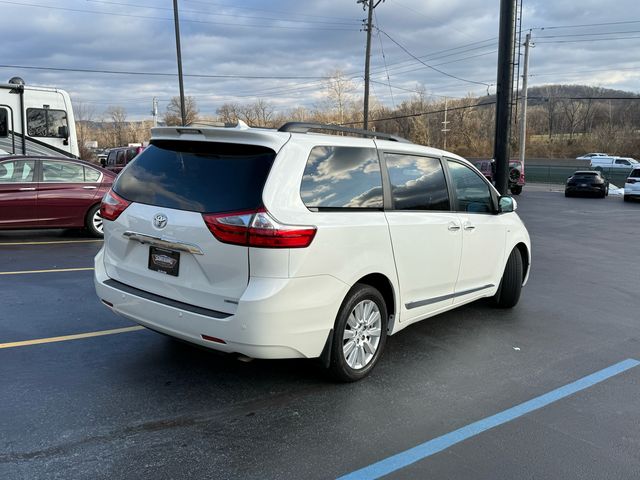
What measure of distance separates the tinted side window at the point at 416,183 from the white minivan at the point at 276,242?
16 mm

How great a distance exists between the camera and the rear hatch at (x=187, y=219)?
137 inches

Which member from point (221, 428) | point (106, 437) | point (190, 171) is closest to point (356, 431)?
point (221, 428)

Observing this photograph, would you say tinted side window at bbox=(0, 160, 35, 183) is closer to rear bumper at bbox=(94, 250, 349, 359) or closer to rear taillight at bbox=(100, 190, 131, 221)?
rear taillight at bbox=(100, 190, 131, 221)

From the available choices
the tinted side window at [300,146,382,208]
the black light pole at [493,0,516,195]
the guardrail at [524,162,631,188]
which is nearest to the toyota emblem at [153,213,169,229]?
the tinted side window at [300,146,382,208]

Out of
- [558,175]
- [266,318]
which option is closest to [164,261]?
[266,318]

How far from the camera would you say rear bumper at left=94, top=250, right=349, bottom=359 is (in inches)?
134

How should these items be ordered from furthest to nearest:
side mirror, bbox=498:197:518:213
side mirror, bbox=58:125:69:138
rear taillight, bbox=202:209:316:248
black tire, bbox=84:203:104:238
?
side mirror, bbox=58:125:69:138 < black tire, bbox=84:203:104:238 < side mirror, bbox=498:197:518:213 < rear taillight, bbox=202:209:316:248

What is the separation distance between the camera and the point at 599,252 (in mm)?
10906

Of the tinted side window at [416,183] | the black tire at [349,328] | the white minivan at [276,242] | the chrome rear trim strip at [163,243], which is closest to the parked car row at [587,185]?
the tinted side window at [416,183]

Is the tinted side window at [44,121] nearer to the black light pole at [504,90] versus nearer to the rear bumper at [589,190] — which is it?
the black light pole at [504,90]

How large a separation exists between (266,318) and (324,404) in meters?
0.82

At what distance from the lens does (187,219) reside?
3.60 m

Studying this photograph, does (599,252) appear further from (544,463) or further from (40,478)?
(40,478)

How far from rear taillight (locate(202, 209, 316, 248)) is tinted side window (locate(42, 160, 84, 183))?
801 centimetres
